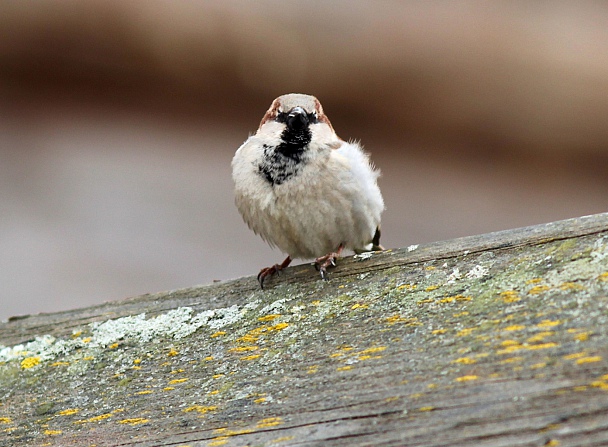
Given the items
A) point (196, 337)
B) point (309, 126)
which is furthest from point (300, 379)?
point (309, 126)

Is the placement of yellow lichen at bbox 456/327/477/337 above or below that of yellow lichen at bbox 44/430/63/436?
above

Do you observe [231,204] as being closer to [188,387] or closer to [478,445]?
[188,387]

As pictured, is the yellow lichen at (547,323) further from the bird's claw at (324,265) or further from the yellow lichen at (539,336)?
the bird's claw at (324,265)

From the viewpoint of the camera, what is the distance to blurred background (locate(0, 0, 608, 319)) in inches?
172

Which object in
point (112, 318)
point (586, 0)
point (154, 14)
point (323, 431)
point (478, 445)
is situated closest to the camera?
point (478, 445)

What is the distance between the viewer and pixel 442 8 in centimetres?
440

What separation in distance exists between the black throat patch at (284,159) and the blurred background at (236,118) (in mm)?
1411

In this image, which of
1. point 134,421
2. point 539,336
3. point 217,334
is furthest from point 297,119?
point 539,336

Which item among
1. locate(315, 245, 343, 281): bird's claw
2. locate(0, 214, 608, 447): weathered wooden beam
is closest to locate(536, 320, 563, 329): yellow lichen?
locate(0, 214, 608, 447): weathered wooden beam

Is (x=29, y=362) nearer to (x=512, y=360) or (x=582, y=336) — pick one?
(x=512, y=360)

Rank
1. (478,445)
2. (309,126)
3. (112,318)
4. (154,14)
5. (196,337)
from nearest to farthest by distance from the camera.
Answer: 1. (478,445)
2. (196,337)
3. (112,318)
4. (309,126)
5. (154,14)

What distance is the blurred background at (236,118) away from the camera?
436 cm

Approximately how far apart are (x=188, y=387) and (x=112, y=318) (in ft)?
1.69

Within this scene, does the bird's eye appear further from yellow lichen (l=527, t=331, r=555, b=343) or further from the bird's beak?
yellow lichen (l=527, t=331, r=555, b=343)
